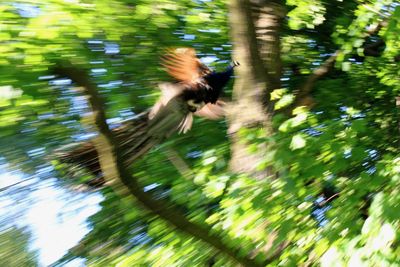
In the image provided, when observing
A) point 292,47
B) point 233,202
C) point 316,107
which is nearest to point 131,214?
point 233,202

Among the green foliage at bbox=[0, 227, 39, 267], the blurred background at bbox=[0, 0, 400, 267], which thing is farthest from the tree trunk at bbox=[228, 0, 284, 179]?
the green foliage at bbox=[0, 227, 39, 267]

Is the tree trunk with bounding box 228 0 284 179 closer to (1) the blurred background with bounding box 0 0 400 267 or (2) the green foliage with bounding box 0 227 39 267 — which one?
(1) the blurred background with bounding box 0 0 400 267

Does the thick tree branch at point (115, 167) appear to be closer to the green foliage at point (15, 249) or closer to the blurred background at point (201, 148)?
the blurred background at point (201, 148)

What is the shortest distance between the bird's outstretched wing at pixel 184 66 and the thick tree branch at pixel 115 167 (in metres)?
0.97

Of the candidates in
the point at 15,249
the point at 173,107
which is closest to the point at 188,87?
the point at 173,107

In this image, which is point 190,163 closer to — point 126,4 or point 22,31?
point 126,4

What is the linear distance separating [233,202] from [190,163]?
126 centimetres

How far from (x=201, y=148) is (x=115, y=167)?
6.29 ft

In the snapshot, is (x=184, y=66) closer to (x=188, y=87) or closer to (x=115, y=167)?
(x=188, y=87)

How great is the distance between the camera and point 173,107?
304cm

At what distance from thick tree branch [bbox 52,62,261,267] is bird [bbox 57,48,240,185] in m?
0.76

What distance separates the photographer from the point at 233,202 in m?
2.46

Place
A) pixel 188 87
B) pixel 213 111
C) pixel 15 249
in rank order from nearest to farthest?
pixel 188 87 → pixel 15 249 → pixel 213 111

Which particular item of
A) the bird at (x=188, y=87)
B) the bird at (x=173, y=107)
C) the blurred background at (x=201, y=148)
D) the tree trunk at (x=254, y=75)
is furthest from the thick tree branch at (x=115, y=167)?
the bird at (x=188, y=87)
